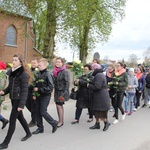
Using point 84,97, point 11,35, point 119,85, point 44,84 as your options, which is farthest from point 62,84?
point 11,35

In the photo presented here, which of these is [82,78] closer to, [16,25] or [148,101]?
[148,101]

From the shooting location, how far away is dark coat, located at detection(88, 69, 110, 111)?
6.82m

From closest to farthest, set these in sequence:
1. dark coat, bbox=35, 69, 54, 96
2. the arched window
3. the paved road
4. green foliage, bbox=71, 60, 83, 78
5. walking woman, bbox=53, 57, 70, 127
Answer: the paved road, dark coat, bbox=35, 69, 54, 96, walking woman, bbox=53, 57, 70, 127, green foliage, bbox=71, 60, 83, 78, the arched window

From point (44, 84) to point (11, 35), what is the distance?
87.6 ft

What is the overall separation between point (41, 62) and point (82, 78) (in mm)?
1443

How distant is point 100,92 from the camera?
6.95 meters

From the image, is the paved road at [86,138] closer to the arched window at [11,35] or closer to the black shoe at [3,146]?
the black shoe at [3,146]

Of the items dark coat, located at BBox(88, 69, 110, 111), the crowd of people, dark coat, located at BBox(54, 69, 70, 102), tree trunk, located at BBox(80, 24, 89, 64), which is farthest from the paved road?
tree trunk, located at BBox(80, 24, 89, 64)

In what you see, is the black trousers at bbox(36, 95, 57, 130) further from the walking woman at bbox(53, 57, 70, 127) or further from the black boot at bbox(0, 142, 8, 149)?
the black boot at bbox(0, 142, 8, 149)

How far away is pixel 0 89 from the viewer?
592 centimetres

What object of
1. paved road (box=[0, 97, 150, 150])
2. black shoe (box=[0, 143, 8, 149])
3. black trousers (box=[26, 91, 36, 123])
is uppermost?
black trousers (box=[26, 91, 36, 123])

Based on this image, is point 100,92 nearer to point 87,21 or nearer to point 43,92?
point 43,92

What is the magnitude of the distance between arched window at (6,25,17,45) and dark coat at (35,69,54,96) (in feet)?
86.1

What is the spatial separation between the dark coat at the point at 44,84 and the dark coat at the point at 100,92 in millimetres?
1108
